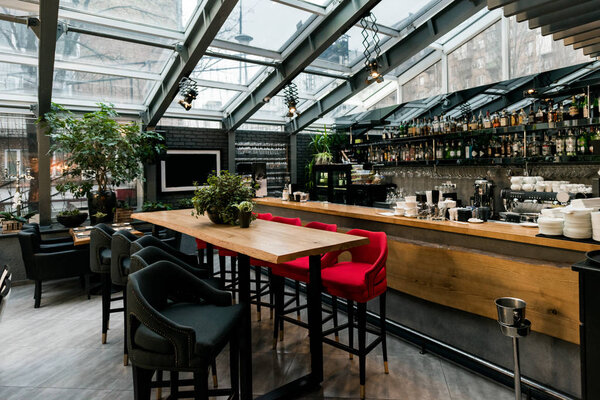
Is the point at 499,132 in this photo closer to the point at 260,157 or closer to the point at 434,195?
the point at 434,195

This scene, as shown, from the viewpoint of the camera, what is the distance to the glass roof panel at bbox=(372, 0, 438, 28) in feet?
16.6

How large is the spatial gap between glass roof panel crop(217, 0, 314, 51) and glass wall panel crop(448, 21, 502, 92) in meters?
2.86

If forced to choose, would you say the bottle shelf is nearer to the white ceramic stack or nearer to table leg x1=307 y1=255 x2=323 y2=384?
the white ceramic stack

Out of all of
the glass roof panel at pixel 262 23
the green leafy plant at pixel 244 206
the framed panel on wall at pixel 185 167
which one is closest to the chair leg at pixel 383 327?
the green leafy plant at pixel 244 206

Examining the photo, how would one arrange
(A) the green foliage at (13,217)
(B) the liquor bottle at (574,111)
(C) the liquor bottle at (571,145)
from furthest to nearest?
(A) the green foliage at (13,217)
(C) the liquor bottle at (571,145)
(B) the liquor bottle at (574,111)

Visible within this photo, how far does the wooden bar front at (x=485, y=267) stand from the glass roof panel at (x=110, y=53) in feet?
13.4

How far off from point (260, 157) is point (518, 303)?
23.7 feet

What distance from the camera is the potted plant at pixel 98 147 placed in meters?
5.43

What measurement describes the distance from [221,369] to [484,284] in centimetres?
208

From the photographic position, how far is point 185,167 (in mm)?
7516

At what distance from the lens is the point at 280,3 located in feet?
15.3

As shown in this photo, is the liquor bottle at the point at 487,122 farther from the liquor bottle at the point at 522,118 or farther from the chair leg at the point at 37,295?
the chair leg at the point at 37,295

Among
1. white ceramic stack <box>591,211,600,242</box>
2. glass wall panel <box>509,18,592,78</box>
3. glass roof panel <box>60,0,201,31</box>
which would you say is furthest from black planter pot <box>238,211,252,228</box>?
glass wall panel <box>509,18,592,78</box>

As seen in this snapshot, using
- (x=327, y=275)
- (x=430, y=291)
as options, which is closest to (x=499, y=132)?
(x=430, y=291)
